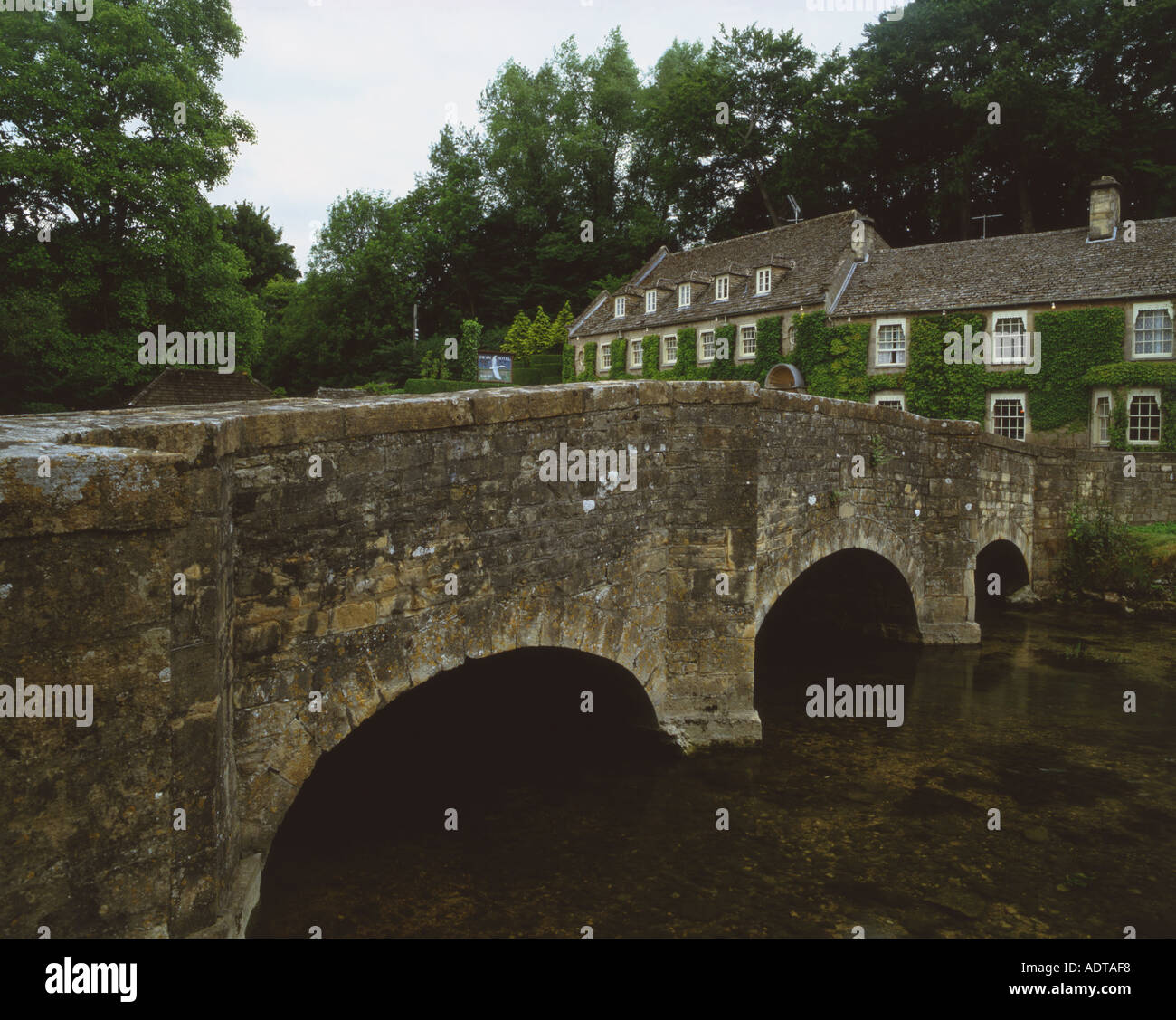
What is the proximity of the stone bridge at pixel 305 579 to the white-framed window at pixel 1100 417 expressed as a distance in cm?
1731

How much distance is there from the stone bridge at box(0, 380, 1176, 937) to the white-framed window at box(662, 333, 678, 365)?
75.5 feet

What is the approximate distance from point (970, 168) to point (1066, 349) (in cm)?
1472

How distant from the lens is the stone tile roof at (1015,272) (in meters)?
23.0

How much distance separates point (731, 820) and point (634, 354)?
29532 mm

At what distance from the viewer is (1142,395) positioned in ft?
75.3

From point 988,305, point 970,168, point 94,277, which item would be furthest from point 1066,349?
point 94,277

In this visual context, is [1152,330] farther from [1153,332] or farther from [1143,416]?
[1143,416]

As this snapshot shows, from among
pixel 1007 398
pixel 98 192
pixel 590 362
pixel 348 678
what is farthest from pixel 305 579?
pixel 590 362

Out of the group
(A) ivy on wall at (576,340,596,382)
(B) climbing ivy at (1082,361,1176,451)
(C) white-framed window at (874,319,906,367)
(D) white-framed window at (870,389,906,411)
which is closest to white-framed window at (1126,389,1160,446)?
(B) climbing ivy at (1082,361,1176,451)

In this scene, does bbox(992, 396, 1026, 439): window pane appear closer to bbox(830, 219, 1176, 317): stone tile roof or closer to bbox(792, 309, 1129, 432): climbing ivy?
bbox(792, 309, 1129, 432): climbing ivy

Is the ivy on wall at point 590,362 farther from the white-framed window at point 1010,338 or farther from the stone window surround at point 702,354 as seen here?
the white-framed window at point 1010,338

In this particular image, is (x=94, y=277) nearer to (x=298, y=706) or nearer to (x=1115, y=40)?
(x=298, y=706)

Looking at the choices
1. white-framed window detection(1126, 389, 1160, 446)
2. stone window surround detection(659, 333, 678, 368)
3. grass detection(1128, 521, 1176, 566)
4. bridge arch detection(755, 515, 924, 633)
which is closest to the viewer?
bridge arch detection(755, 515, 924, 633)

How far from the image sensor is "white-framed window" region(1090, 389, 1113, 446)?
2342 cm
